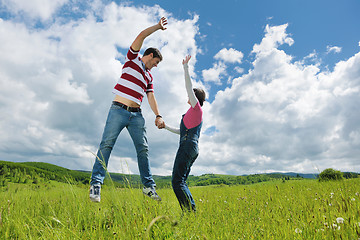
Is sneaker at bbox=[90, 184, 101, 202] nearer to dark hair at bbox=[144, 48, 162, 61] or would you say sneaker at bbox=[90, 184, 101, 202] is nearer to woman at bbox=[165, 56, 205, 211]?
woman at bbox=[165, 56, 205, 211]

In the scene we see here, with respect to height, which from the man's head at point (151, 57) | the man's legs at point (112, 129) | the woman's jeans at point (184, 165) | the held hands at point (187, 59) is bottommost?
the woman's jeans at point (184, 165)

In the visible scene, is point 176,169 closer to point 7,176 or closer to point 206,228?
point 206,228

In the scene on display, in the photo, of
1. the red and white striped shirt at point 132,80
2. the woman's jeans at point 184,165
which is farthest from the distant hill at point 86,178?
the red and white striped shirt at point 132,80

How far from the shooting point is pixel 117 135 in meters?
4.98

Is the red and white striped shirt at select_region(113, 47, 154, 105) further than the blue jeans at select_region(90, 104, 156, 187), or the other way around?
the red and white striped shirt at select_region(113, 47, 154, 105)

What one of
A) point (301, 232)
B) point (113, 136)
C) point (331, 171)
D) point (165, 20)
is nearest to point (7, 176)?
point (113, 136)

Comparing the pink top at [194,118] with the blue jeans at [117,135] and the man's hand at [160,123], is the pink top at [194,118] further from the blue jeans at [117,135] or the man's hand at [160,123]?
the blue jeans at [117,135]

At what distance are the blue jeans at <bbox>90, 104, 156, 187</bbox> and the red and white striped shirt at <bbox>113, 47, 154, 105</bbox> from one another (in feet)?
1.23

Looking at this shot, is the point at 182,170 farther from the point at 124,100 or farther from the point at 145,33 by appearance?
the point at 145,33

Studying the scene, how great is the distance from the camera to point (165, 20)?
4.59 meters

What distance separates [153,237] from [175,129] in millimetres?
3073

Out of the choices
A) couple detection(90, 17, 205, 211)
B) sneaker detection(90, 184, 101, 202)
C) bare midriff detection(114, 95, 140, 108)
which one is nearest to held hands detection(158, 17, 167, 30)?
couple detection(90, 17, 205, 211)

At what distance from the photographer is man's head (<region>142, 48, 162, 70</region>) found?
545 cm

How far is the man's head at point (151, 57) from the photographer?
17.9 ft
